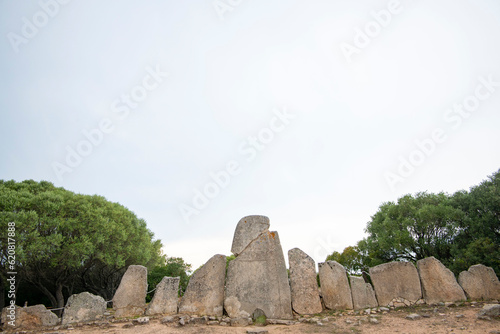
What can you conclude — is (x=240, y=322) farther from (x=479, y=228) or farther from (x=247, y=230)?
(x=479, y=228)

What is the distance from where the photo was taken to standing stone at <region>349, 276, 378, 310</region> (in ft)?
29.3

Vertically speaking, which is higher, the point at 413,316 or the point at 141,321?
the point at 141,321

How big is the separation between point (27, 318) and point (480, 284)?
1429 centimetres

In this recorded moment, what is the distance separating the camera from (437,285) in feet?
30.2

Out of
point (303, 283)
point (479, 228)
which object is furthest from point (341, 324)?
point (479, 228)

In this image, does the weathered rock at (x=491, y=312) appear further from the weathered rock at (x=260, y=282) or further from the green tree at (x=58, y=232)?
the green tree at (x=58, y=232)

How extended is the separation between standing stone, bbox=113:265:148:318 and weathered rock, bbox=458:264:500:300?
35.3ft

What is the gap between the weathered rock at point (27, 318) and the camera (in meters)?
7.78

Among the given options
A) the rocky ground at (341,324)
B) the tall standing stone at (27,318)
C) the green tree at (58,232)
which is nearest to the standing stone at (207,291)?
the rocky ground at (341,324)

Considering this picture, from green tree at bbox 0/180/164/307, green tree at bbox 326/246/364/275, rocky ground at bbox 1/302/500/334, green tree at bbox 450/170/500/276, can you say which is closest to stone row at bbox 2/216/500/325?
rocky ground at bbox 1/302/500/334

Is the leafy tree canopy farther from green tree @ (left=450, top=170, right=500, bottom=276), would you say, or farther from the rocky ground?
the rocky ground

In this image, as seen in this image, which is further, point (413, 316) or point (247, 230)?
point (247, 230)

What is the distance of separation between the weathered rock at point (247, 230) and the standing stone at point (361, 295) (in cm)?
338

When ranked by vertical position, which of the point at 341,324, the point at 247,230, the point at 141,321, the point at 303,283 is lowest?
the point at 341,324
